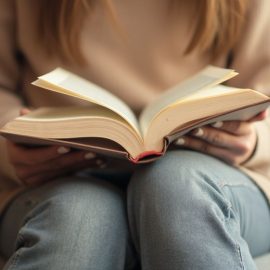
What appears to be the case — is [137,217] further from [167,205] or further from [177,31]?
[177,31]

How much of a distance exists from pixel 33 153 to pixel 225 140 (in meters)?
0.28

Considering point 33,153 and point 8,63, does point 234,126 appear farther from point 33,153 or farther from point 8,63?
point 8,63

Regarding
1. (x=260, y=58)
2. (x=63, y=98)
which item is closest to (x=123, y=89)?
(x=63, y=98)

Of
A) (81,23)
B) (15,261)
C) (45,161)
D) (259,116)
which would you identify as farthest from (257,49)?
(15,261)

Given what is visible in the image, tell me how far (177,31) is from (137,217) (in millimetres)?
374

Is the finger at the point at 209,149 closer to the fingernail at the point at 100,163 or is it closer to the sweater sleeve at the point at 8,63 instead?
the fingernail at the point at 100,163

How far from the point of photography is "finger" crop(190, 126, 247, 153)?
2.15ft

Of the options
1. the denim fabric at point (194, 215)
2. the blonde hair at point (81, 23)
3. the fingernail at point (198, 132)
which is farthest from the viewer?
the blonde hair at point (81, 23)

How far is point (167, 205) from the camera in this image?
0.57 metres

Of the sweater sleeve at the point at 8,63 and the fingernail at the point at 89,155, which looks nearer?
the fingernail at the point at 89,155

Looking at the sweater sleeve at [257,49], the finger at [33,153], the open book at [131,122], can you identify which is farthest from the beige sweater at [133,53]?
the open book at [131,122]

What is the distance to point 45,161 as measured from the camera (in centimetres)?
69

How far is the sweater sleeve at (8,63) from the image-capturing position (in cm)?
80

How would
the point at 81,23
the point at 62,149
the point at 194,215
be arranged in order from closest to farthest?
1. the point at 194,215
2. the point at 62,149
3. the point at 81,23
